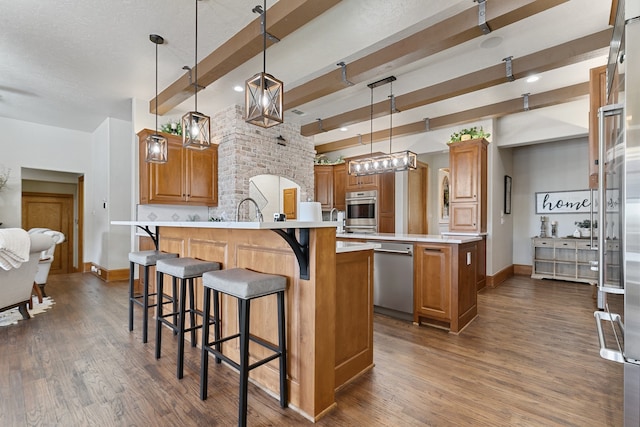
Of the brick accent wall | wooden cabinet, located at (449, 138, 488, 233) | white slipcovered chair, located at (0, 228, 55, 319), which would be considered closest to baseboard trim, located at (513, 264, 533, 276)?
wooden cabinet, located at (449, 138, 488, 233)

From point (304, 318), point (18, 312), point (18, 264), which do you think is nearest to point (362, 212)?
point (304, 318)

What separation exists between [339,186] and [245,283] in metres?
5.67

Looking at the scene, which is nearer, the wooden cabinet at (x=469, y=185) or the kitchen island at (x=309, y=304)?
the kitchen island at (x=309, y=304)

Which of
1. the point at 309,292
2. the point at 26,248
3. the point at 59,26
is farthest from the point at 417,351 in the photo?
the point at 59,26

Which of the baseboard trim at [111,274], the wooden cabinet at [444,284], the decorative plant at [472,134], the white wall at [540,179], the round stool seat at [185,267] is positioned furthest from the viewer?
the white wall at [540,179]

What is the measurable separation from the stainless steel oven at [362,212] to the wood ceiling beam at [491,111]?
49.4 inches

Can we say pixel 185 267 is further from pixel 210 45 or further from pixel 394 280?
pixel 210 45

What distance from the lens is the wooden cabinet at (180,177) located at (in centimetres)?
459

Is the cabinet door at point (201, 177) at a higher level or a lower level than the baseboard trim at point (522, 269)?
higher

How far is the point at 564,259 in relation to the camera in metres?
5.57

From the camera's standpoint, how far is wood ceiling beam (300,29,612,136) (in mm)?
3031

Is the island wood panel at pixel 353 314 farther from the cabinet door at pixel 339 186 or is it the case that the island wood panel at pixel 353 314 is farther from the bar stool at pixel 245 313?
the cabinet door at pixel 339 186

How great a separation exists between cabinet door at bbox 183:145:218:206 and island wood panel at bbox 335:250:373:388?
365cm

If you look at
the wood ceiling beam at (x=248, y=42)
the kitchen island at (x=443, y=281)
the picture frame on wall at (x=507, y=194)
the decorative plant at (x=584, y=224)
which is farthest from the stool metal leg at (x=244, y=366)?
the decorative plant at (x=584, y=224)
